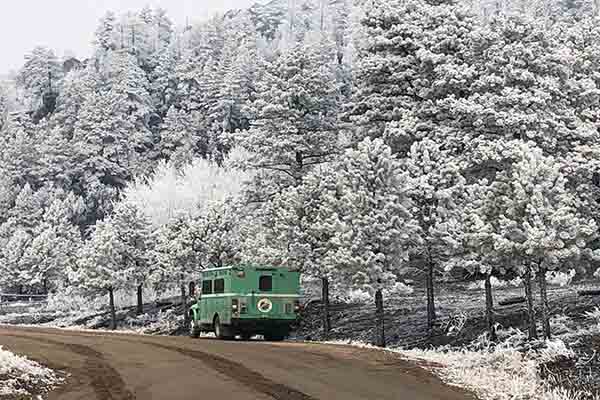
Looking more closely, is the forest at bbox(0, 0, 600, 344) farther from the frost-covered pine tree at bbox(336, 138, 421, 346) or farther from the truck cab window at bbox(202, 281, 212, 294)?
the truck cab window at bbox(202, 281, 212, 294)

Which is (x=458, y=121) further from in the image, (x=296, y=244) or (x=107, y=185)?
(x=107, y=185)

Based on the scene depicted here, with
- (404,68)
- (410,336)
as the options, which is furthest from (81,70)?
(410,336)

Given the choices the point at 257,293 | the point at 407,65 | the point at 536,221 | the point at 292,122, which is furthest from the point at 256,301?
the point at 407,65

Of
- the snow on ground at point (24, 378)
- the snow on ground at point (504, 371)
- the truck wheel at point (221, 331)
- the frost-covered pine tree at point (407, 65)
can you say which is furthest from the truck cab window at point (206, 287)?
the snow on ground at point (24, 378)

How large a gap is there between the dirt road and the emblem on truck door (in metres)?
6.61

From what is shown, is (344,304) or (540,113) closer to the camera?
(540,113)

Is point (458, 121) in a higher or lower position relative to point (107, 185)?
lower

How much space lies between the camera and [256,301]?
1104 inches

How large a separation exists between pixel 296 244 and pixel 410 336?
23.3ft

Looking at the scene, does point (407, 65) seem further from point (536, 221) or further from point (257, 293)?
point (536, 221)

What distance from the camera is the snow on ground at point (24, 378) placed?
12484mm

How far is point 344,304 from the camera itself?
3922 centimetres

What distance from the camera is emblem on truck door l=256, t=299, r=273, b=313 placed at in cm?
2809

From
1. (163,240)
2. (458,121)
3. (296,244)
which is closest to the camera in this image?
(296,244)
